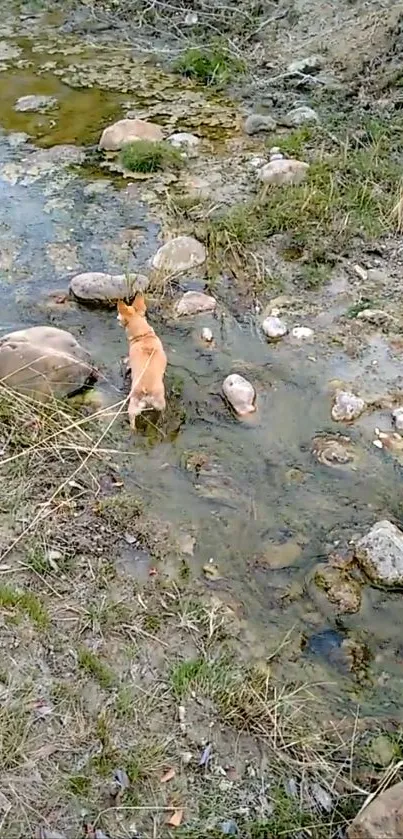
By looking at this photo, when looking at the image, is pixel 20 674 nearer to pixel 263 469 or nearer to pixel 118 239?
pixel 263 469

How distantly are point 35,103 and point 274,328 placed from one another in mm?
3818

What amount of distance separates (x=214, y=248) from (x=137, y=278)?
562 mm

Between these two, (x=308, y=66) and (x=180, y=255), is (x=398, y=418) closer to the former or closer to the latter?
(x=180, y=255)

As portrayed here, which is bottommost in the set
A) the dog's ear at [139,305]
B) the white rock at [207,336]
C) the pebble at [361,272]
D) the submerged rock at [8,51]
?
the white rock at [207,336]

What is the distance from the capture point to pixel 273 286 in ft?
14.1

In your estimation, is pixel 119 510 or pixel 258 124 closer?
pixel 119 510

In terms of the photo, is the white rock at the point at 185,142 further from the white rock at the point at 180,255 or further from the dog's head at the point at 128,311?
the dog's head at the point at 128,311

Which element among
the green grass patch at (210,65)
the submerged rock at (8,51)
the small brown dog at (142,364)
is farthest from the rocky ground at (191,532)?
the submerged rock at (8,51)

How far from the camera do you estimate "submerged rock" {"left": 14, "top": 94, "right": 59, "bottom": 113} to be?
21.2 feet

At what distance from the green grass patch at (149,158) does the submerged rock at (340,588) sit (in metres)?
3.62

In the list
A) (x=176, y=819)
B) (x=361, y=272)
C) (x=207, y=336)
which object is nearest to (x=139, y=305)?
(x=207, y=336)

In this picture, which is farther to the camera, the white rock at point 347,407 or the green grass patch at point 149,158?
the green grass patch at point 149,158

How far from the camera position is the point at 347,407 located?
136 inches

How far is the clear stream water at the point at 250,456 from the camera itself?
262 cm
